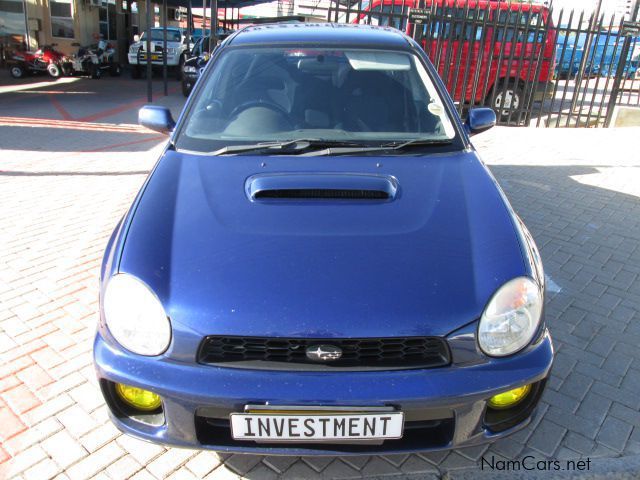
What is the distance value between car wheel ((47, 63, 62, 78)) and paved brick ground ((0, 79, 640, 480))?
998 centimetres

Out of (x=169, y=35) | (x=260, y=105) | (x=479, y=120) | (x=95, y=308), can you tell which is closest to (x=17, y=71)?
(x=169, y=35)

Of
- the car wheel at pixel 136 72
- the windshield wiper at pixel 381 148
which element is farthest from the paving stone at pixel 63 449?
the car wheel at pixel 136 72

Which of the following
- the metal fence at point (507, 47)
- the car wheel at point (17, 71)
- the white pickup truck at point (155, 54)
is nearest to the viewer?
the metal fence at point (507, 47)

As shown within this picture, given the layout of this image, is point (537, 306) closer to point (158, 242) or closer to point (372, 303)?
point (372, 303)

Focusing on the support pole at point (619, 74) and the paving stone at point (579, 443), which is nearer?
the paving stone at point (579, 443)

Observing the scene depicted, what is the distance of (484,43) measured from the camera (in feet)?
30.9

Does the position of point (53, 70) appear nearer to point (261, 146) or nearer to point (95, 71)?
point (95, 71)

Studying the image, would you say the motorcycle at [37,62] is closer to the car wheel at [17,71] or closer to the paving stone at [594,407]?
the car wheel at [17,71]

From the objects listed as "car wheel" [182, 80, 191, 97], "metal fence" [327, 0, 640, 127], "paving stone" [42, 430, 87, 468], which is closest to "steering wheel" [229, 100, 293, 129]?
"paving stone" [42, 430, 87, 468]

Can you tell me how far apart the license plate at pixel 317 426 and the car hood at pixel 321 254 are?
0.28 metres

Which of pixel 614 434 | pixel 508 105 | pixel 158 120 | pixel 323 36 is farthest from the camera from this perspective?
pixel 508 105

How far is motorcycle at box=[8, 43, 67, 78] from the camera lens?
16453 mm

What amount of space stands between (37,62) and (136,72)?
3262 millimetres

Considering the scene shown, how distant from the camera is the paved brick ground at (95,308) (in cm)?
235
